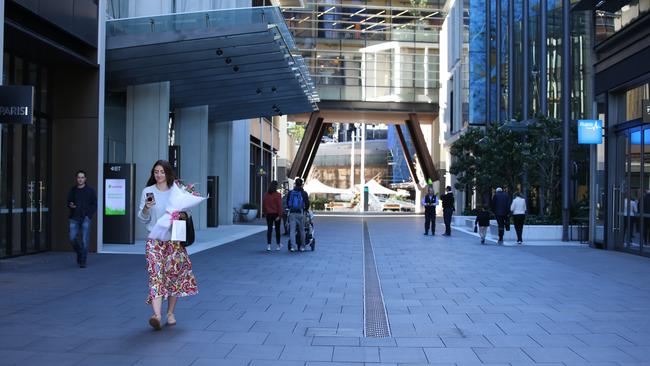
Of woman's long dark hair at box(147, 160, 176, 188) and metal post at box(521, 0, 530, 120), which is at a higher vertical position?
metal post at box(521, 0, 530, 120)

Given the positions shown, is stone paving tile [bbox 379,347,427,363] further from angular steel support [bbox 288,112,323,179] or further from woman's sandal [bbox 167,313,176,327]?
angular steel support [bbox 288,112,323,179]

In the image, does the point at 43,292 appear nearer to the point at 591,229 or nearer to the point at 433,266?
the point at 433,266

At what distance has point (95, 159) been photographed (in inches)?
568

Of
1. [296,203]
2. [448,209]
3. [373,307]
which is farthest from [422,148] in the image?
[373,307]

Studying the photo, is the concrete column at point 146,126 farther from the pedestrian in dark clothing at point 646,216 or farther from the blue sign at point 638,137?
the pedestrian in dark clothing at point 646,216

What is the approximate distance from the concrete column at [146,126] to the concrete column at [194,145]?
4.98 m

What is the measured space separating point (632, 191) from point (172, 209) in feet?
42.7

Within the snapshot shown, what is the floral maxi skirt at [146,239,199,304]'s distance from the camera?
21.9 feet

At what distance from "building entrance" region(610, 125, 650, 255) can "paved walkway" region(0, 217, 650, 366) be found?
2221 mm

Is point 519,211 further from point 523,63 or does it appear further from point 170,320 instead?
point 170,320

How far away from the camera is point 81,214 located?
472 inches

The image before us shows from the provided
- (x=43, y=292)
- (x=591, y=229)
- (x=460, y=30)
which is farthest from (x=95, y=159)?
(x=460, y=30)

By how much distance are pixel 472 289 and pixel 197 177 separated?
15.6 metres

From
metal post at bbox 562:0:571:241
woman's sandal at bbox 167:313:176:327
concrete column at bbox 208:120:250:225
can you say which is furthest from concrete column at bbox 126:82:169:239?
woman's sandal at bbox 167:313:176:327
